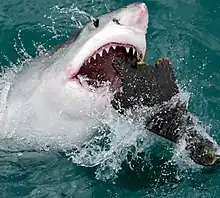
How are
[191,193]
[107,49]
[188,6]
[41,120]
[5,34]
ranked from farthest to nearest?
1. [188,6]
2. [5,34]
3. [191,193]
4. [41,120]
5. [107,49]

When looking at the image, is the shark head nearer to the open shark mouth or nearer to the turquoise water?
the open shark mouth

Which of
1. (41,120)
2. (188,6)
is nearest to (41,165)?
(41,120)

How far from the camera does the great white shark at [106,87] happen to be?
256 centimetres

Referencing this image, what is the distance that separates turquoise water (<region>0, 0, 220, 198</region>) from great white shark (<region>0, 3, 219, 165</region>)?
243mm

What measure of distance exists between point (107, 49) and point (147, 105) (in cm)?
29

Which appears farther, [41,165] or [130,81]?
[41,165]

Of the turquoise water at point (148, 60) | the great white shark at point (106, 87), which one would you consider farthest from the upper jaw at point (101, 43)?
the turquoise water at point (148, 60)

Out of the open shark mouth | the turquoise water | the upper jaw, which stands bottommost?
the turquoise water

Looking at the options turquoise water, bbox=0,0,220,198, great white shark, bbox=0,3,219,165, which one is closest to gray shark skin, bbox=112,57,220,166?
great white shark, bbox=0,3,219,165

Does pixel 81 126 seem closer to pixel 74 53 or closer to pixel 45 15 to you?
pixel 74 53

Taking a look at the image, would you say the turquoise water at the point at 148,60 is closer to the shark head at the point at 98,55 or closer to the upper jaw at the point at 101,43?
the shark head at the point at 98,55

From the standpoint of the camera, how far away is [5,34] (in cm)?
429

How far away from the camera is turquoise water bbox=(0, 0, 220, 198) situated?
2.96 metres

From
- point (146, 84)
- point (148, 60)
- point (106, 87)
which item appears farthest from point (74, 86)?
point (148, 60)
